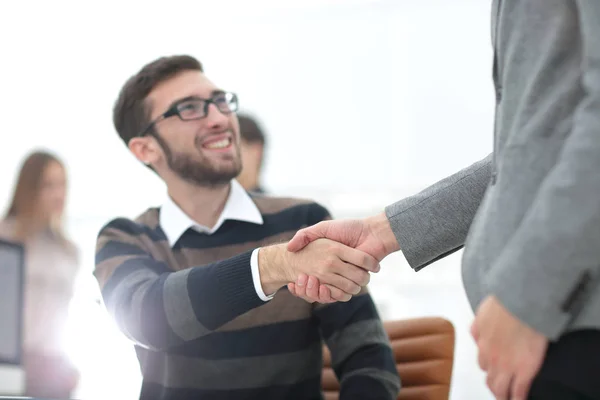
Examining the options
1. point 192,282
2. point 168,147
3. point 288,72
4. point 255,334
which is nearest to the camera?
point 192,282

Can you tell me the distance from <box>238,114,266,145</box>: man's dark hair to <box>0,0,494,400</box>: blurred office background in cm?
133

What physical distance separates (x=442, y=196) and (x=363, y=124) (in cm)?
368

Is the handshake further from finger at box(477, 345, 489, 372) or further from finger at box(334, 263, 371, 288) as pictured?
finger at box(477, 345, 489, 372)

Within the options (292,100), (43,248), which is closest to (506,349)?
(43,248)

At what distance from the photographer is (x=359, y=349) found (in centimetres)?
171

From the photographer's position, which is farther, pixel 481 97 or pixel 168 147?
pixel 481 97

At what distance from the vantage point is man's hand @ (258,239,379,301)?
1461mm

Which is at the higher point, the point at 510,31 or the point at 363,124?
the point at 510,31

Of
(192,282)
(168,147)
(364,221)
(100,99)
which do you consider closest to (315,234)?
(364,221)

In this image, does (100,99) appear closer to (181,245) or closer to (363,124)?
(363,124)

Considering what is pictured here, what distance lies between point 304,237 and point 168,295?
30 centimetres

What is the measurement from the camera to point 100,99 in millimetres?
5414

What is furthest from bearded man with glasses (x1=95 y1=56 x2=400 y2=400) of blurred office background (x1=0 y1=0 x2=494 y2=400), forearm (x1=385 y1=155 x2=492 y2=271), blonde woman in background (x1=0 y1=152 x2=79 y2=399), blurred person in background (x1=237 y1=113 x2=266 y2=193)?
blurred office background (x1=0 y1=0 x2=494 y2=400)

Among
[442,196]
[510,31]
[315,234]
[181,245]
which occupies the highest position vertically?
[510,31]
